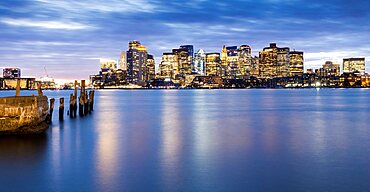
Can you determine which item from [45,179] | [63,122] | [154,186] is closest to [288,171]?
[154,186]

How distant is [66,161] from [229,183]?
7716 millimetres

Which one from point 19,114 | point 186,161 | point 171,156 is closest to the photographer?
point 186,161

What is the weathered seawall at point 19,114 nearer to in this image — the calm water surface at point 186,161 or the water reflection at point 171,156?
the calm water surface at point 186,161

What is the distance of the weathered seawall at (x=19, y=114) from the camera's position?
22.4 metres

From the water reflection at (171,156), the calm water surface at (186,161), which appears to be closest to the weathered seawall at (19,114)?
the calm water surface at (186,161)

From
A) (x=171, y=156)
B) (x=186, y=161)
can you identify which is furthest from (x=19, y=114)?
(x=186, y=161)

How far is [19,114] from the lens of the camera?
75.3 feet

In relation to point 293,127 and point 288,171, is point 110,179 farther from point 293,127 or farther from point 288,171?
point 293,127

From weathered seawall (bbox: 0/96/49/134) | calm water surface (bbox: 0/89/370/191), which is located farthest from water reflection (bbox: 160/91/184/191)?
weathered seawall (bbox: 0/96/49/134)

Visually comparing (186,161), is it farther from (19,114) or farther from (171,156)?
(19,114)

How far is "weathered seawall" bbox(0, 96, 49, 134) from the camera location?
73.5 ft

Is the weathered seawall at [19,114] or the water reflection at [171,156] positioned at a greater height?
the weathered seawall at [19,114]

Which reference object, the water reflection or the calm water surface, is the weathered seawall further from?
the water reflection

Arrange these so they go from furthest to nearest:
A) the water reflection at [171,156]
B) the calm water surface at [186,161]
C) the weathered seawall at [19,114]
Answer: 1. the weathered seawall at [19,114]
2. the water reflection at [171,156]
3. the calm water surface at [186,161]
